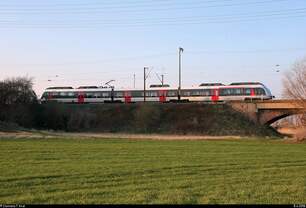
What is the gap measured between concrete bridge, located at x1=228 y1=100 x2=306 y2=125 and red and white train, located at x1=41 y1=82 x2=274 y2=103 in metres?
1.46

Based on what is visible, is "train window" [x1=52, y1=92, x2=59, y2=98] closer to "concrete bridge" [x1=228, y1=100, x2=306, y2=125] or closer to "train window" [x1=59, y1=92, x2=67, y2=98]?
"train window" [x1=59, y1=92, x2=67, y2=98]

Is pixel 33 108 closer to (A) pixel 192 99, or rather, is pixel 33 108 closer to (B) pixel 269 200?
(A) pixel 192 99

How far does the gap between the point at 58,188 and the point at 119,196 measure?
2092 mm

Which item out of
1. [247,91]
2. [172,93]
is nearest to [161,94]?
[172,93]

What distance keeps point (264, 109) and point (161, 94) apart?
18.2 meters

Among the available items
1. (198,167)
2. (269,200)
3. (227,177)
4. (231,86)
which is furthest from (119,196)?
(231,86)

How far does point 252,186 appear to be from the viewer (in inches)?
582

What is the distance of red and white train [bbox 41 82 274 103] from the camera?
278ft

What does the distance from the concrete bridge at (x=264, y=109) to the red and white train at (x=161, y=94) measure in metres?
1.46

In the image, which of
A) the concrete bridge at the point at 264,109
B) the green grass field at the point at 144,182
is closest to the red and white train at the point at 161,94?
the concrete bridge at the point at 264,109

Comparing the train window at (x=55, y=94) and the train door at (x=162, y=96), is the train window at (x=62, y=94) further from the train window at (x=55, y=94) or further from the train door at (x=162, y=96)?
the train door at (x=162, y=96)

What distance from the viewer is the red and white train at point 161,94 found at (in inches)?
3334

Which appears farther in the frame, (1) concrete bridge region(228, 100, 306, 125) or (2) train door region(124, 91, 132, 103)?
(2) train door region(124, 91, 132, 103)

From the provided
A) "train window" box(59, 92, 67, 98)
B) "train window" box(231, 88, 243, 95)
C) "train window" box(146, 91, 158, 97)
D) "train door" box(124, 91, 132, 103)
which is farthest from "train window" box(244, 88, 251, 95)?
"train window" box(59, 92, 67, 98)
